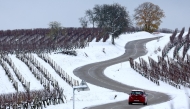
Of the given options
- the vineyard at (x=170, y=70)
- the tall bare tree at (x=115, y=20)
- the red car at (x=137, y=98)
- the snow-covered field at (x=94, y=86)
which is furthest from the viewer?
the tall bare tree at (x=115, y=20)

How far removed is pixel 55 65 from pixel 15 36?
Result: 1772 inches

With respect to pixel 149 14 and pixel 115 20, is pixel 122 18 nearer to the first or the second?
pixel 115 20

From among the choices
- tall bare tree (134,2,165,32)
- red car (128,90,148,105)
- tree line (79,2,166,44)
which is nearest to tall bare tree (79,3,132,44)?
tree line (79,2,166,44)

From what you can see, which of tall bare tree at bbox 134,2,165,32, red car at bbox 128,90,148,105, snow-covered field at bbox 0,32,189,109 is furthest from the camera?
tall bare tree at bbox 134,2,165,32

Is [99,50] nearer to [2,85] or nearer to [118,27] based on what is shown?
[118,27]

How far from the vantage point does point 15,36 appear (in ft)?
350

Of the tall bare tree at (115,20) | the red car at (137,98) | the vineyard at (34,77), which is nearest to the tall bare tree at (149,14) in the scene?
the tall bare tree at (115,20)

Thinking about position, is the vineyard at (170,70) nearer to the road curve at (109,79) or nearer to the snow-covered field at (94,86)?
the snow-covered field at (94,86)

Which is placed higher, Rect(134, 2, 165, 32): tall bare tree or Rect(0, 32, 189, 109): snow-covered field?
Rect(134, 2, 165, 32): tall bare tree

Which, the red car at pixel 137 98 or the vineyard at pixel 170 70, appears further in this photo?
the vineyard at pixel 170 70

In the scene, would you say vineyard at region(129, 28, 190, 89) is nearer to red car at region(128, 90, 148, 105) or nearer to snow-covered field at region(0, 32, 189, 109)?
snow-covered field at region(0, 32, 189, 109)

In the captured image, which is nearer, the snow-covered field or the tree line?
the snow-covered field

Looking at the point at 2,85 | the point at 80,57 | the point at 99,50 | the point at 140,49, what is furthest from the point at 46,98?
the point at 140,49

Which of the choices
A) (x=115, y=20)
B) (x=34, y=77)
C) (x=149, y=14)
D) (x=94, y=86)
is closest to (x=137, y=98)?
(x=94, y=86)
